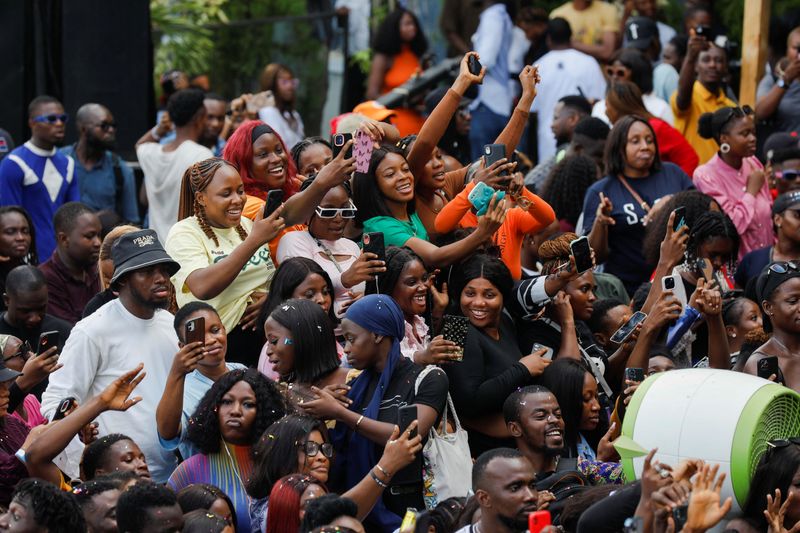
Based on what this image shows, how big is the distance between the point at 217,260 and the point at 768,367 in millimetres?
2905

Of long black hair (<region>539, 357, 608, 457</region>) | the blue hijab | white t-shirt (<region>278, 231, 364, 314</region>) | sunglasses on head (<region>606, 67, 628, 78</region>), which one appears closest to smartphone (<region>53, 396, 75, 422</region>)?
the blue hijab

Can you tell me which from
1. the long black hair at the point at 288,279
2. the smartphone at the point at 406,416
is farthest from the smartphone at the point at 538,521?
the long black hair at the point at 288,279

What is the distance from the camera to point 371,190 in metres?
8.45

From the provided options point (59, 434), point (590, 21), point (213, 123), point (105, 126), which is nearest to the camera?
point (59, 434)

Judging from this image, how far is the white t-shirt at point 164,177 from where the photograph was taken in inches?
415

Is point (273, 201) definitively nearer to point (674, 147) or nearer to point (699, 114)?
point (674, 147)

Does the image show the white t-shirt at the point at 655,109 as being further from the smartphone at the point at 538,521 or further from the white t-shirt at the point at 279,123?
the smartphone at the point at 538,521

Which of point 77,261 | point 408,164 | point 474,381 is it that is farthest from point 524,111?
point 77,261

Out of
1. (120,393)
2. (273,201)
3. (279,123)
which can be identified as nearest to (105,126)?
(279,123)

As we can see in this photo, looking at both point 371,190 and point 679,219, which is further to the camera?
point 679,219

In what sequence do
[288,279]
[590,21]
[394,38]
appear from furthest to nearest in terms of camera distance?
1. [590,21]
2. [394,38]
3. [288,279]

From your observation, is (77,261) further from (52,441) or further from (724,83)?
(724,83)

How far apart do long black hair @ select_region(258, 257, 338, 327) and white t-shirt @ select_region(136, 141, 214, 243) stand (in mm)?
2940

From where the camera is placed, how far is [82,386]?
286 inches
